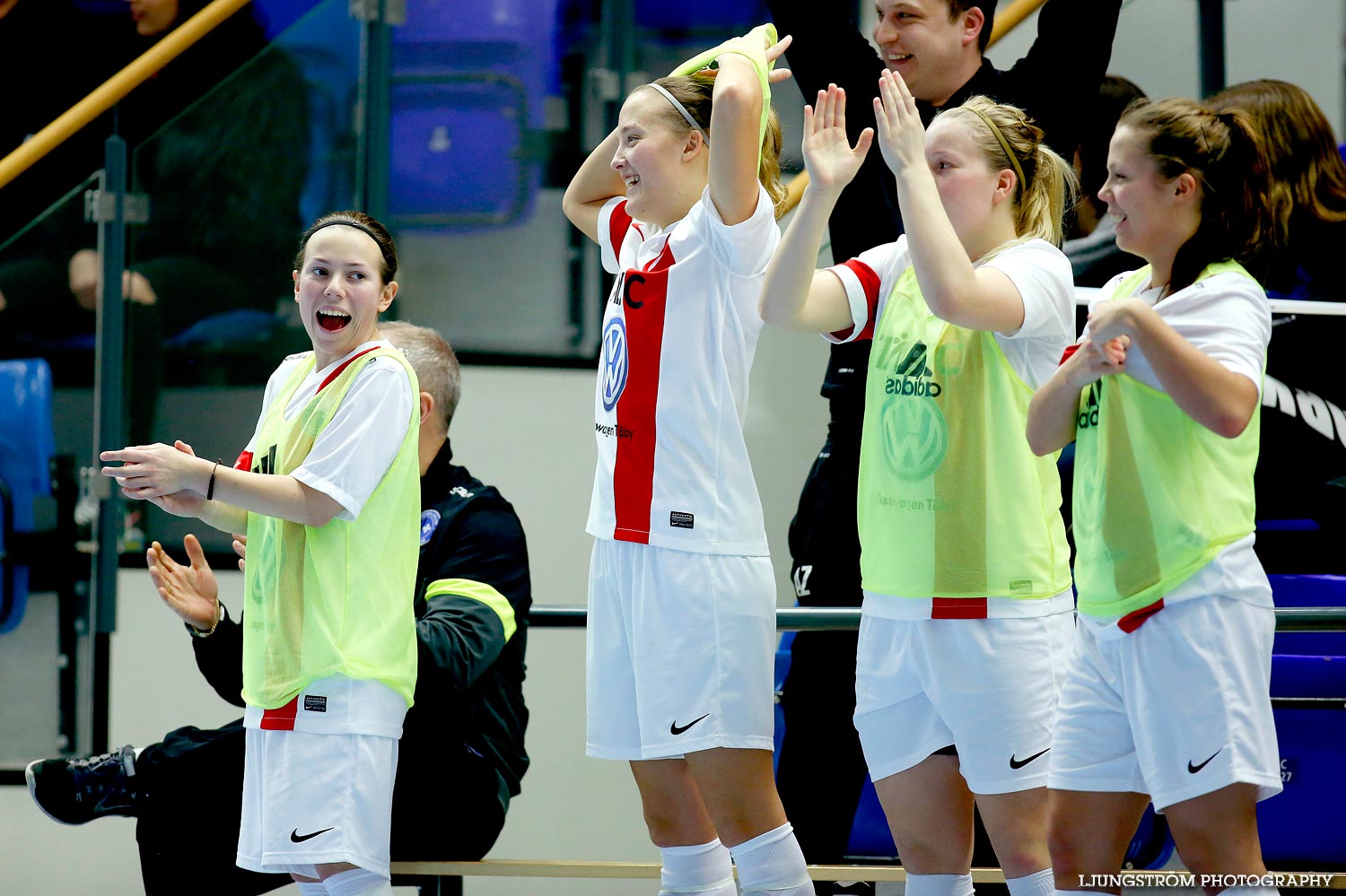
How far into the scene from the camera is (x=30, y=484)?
3217 mm

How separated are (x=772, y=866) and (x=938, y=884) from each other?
0.77 feet

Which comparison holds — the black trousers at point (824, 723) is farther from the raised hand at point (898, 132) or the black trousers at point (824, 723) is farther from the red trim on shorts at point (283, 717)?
the red trim on shorts at point (283, 717)

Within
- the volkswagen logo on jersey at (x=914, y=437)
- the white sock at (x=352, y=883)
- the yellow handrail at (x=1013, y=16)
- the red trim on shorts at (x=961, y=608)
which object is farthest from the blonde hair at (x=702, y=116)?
the white sock at (x=352, y=883)

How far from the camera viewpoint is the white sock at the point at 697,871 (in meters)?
2.11

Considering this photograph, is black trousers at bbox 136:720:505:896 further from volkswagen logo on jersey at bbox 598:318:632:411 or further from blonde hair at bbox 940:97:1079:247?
blonde hair at bbox 940:97:1079:247

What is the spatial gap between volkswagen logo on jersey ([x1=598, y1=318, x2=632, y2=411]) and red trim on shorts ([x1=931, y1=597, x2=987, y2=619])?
22.4 inches

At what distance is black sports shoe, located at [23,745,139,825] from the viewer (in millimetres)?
2641

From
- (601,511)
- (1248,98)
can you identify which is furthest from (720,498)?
(1248,98)

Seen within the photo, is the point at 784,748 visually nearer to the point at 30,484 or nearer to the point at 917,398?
the point at 917,398

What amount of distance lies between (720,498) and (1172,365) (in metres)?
0.67

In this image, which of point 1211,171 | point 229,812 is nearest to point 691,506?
point 1211,171

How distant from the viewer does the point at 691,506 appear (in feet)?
6.84

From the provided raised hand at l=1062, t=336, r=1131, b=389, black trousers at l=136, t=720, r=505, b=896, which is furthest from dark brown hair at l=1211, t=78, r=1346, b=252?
black trousers at l=136, t=720, r=505, b=896

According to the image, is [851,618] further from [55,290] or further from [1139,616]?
[55,290]
